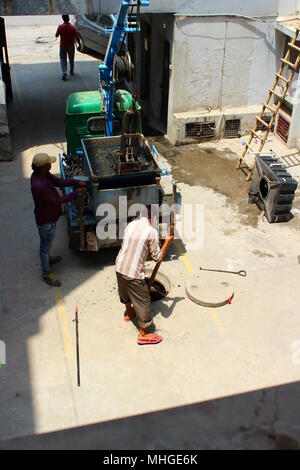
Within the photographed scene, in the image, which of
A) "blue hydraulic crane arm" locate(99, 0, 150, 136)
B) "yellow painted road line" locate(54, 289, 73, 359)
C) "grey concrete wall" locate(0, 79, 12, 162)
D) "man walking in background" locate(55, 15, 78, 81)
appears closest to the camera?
"yellow painted road line" locate(54, 289, 73, 359)

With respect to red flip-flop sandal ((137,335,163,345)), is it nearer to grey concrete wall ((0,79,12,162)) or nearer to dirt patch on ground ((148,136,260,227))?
dirt patch on ground ((148,136,260,227))

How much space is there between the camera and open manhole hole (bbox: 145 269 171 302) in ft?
27.4

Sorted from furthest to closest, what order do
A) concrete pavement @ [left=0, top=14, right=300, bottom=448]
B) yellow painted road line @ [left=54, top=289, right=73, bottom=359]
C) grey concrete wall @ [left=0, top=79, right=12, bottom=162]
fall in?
grey concrete wall @ [left=0, top=79, right=12, bottom=162] < yellow painted road line @ [left=54, top=289, right=73, bottom=359] < concrete pavement @ [left=0, top=14, right=300, bottom=448]

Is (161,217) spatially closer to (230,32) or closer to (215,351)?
(215,351)

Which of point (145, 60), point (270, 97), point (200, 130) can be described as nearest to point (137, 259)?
point (270, 97)

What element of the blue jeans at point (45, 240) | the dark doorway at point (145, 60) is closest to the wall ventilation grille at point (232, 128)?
the dark doorway at point (145, 60)

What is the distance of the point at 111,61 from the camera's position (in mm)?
10406

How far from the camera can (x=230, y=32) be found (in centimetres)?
1274

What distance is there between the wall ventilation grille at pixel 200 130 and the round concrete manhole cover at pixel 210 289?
578cm

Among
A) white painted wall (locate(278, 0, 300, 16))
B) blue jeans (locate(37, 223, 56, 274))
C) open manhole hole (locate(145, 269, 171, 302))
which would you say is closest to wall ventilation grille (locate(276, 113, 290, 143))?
white painted wall (locate(278, 0, 300, 16))

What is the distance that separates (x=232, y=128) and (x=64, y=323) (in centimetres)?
825

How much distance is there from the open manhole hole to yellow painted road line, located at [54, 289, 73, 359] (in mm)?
1436

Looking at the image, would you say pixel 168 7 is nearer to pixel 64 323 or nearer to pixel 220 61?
pixel 220 61

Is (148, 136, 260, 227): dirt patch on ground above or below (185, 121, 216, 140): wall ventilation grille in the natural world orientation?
below
